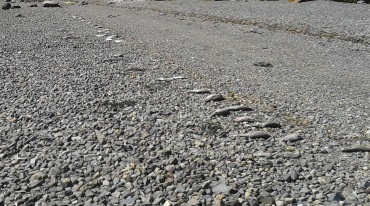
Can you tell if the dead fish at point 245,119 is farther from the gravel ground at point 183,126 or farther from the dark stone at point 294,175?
the dark stone at point 294,175

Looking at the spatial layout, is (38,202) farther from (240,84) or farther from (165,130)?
(240,84)

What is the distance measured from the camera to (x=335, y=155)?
5023mm

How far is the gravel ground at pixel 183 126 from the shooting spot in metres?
4.32

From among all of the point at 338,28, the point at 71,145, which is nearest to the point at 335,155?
the point at 71,145

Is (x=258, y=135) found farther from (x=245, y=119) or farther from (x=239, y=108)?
(x=239, y=108)

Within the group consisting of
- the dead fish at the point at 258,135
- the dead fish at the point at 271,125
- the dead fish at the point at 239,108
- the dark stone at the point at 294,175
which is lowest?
the dark stone at the point at 294,175

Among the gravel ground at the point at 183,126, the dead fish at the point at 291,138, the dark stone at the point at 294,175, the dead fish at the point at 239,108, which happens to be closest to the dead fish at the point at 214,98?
the gravel ground at the point at 183,126

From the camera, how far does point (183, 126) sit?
6094 mm

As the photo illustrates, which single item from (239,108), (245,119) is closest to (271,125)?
(245,119)

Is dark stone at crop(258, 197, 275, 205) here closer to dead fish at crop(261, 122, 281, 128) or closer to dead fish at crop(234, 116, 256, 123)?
dead fish at crop(261, 122, 281, 128)

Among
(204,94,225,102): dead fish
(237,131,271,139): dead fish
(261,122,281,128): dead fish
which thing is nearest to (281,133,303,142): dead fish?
(237,131,271,139): dead fish

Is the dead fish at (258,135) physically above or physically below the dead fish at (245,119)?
below

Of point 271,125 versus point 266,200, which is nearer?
point 266,200

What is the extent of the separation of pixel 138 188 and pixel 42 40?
37.5ft
